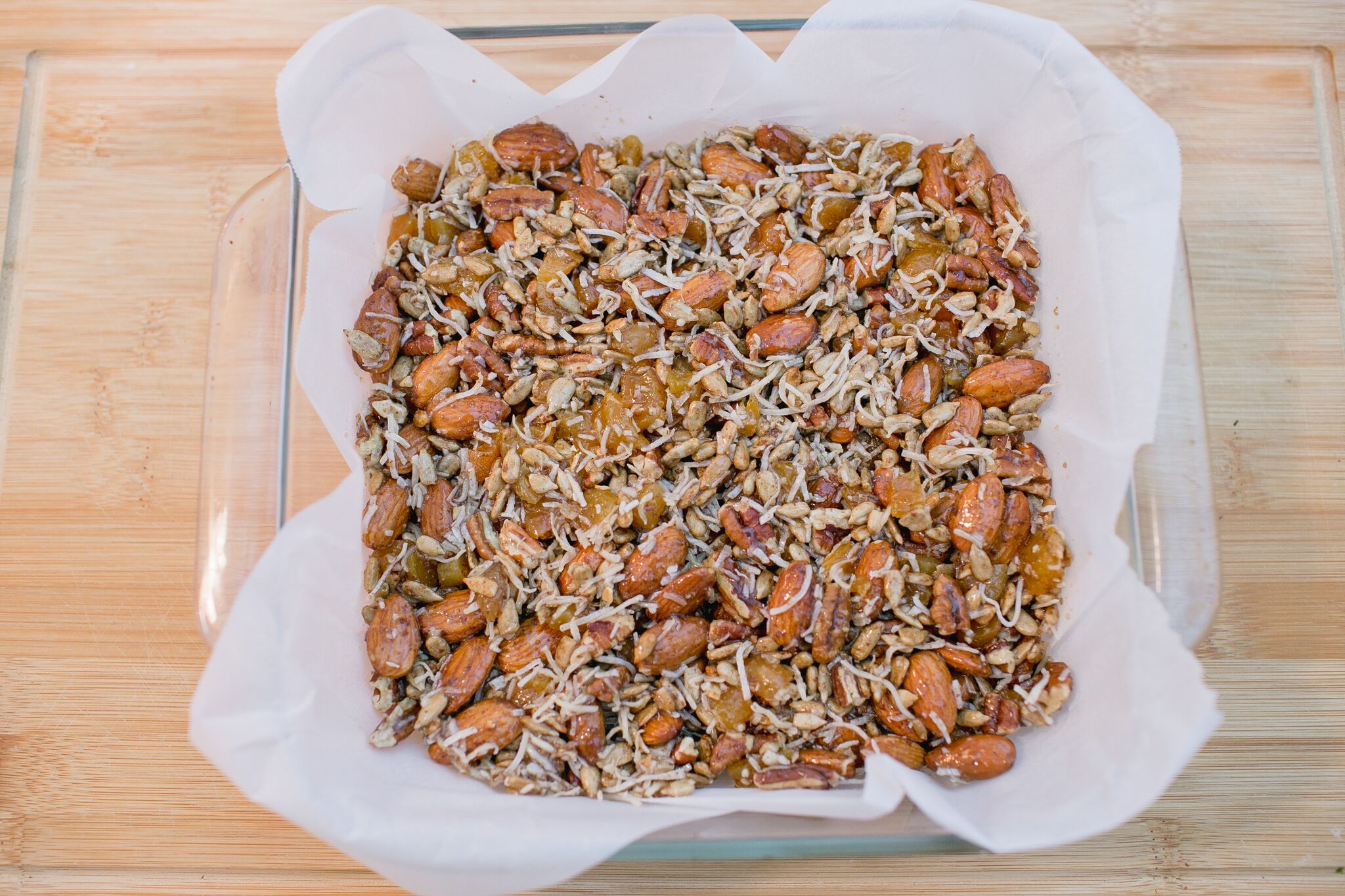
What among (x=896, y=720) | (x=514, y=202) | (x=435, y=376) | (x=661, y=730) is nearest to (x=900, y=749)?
(x=896, y=720)

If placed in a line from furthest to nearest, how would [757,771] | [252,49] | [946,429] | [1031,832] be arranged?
[252,49], [946,429], [757,771], [1031,832]

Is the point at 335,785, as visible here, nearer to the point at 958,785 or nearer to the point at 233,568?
the point at 233,568

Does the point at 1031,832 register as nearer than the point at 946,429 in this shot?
Yes

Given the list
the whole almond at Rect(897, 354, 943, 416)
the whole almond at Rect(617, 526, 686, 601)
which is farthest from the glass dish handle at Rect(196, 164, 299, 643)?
the whole almond at Rect(897, 354, 943, 416)

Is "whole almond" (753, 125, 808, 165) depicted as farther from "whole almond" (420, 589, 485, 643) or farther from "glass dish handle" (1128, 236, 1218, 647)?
"whole almond" (420, 589, 485, 643)

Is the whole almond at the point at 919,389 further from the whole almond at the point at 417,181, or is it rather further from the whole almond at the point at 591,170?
the whole almond at the point at 417,181

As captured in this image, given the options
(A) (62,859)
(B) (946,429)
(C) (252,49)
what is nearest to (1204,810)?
(B) (946,429)
